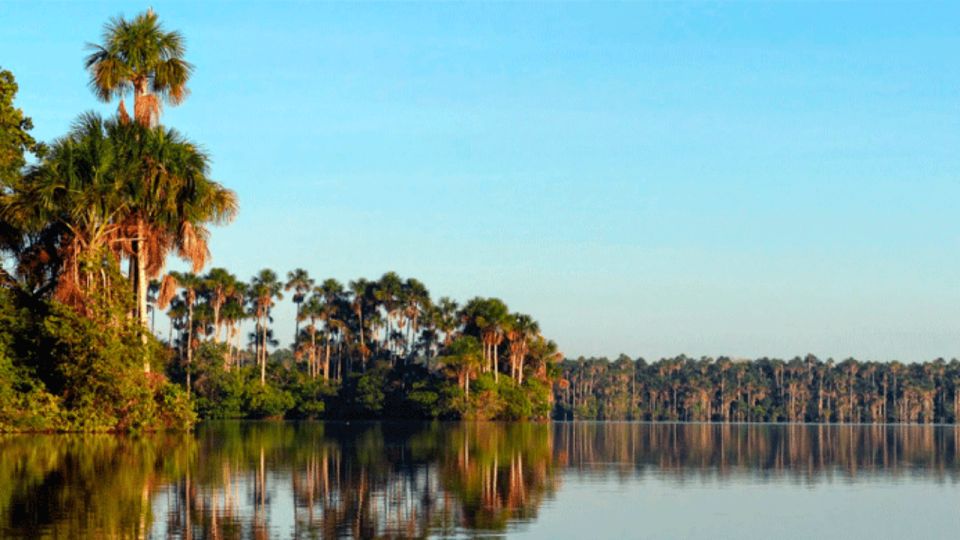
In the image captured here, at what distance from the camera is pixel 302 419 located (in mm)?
126438

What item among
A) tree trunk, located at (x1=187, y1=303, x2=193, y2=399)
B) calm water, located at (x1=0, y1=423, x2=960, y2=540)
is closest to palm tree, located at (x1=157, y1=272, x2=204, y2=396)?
tree trunk, located at (x1=187, y1=303, x2=193, y2=399)

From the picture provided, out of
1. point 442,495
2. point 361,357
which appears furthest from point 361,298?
point 442,495

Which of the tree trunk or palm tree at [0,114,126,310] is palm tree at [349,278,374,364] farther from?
palm tree at [0,114,126,310]

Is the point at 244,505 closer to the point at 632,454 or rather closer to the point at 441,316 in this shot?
the point at 632,454

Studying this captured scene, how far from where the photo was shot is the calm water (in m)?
18.9

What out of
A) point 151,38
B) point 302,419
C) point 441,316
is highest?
point 151,38

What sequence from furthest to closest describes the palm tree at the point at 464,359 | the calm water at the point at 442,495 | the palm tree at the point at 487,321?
the palm tree at the point at 487,321 → the palm tree at the point at 464,359 → the calm water at the point at 442,495

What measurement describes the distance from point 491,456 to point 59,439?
1597cm

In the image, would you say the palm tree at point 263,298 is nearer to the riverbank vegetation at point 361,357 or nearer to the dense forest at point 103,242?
the riverbank vegetation at point 361,357

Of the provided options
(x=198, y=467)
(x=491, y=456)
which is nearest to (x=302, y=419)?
(x=491, y=456)

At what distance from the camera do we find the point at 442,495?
25.1 m

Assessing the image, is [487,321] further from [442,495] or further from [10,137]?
[442,495]

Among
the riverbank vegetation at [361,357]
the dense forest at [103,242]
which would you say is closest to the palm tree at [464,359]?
the riverbank vegetation at [361,357]

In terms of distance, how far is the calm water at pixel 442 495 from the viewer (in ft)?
62.0
